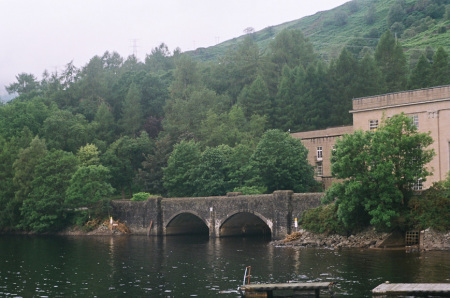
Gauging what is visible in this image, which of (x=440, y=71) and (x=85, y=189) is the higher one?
(x=440, y=71)

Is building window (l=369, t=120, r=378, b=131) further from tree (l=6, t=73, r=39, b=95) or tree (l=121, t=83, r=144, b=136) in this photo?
tree (l=6, t=73, r=39, b=95)

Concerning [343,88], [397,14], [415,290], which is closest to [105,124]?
[343,88]

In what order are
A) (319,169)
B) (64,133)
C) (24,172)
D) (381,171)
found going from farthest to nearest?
1. (64,133)
2. (24,172)
3. (319,169)
4. (381,171)

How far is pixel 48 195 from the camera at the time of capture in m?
80.3

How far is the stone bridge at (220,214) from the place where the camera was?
59.9 metres

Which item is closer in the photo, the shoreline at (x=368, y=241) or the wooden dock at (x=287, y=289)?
the wooden dock at (x=287, y=289)

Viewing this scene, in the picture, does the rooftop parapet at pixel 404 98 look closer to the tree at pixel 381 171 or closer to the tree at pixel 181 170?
the tree at pixel 381 171

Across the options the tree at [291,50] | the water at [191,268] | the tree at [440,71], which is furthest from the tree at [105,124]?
the tree at [440,71]

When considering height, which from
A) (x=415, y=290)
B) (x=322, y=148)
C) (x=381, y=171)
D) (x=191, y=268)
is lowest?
(x=191, y=268)

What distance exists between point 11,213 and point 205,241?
3140 cm

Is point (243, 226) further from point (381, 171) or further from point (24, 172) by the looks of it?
point (24, 172)

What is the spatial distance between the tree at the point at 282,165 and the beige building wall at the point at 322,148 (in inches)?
150

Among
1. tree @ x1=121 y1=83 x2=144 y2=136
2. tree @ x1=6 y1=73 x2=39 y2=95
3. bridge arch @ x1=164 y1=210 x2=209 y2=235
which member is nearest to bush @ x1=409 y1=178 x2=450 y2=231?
bridge arch @ x1=164 y1=210 x2=209 y2=235

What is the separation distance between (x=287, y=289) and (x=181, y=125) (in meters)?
67.9
